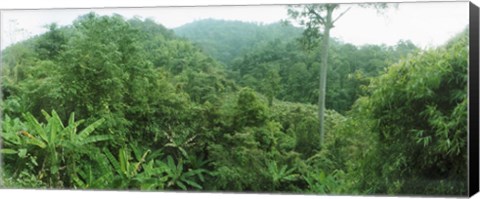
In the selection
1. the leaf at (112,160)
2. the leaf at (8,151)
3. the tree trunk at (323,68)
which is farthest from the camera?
the leaf at (8,151)

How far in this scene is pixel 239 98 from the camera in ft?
31.2

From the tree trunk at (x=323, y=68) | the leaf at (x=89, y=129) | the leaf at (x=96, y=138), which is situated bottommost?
the leaf at (x=96, y=138)

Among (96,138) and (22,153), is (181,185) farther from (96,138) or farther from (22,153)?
(22,153)

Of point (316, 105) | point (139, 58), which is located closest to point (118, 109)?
point (139, 58)

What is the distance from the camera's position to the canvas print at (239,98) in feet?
29.1

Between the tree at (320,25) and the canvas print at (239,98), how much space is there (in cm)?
1

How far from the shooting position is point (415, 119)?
29.0 ft

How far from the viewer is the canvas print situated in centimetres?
888

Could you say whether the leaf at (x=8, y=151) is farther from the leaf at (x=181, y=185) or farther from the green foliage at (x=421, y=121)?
the green foliage at (x=421, y=121)

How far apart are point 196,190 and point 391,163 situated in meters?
1.97

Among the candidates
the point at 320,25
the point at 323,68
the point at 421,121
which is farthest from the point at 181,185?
the point at 421,121

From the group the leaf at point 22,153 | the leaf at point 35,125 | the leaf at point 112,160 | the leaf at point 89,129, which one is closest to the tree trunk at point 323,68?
the leaf at point 112,160

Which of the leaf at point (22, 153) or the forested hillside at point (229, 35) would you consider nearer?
the forested hillside at point (229, 35)

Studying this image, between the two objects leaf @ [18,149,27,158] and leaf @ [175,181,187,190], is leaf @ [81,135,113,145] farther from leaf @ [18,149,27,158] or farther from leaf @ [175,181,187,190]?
leaf @ [175,181,187,190]
